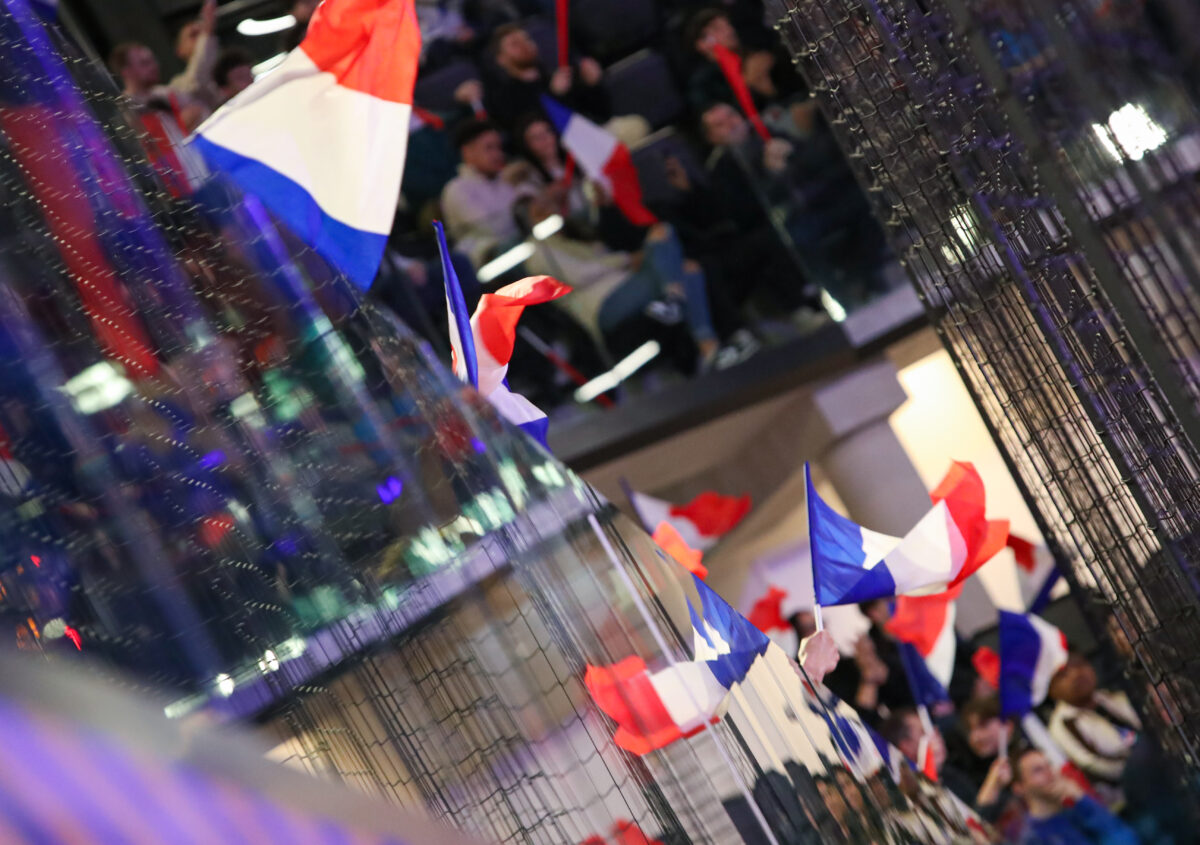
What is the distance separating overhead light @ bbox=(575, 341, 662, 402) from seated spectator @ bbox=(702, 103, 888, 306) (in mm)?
707

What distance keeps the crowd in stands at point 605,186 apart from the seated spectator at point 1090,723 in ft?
7.27

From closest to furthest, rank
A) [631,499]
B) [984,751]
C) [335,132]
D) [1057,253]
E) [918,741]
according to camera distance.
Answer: [1057,253]
[335,132]
[918,741]
[984,751]
[631,499]

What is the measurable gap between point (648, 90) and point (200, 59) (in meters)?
1.87

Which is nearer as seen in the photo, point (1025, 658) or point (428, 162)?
point (1025, 658)

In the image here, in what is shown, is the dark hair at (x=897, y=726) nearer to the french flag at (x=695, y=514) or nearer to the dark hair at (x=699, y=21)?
the french flag at (x=695, y=514)

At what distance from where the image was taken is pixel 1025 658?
3.57 meters

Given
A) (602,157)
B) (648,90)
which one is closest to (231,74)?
(602,157)

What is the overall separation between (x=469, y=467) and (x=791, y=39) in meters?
0.94

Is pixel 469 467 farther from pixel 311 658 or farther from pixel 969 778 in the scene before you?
pixel 969 778

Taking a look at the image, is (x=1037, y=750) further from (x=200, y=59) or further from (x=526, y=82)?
(x=200, y=59)

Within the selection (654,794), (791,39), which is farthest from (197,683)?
(791,39)

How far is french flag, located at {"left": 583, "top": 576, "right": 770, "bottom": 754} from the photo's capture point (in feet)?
4.20

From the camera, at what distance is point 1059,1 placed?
1.09m

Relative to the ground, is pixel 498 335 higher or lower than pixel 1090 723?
higher
